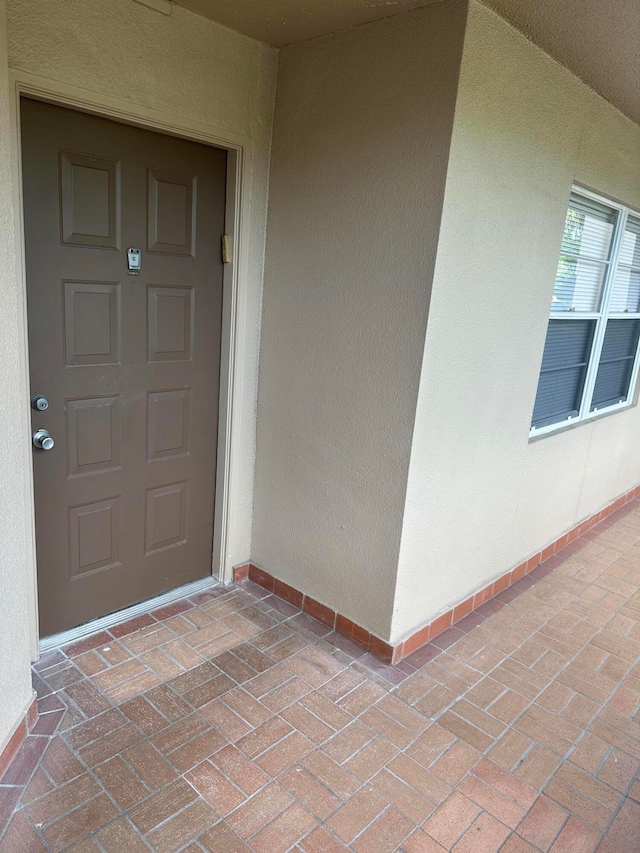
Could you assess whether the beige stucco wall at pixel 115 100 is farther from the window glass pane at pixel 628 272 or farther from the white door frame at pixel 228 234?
the window glass pane at pixel 628 272

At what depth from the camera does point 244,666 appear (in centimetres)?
242

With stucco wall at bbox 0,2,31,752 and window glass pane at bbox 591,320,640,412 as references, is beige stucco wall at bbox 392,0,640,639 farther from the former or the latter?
stucco wall at bbox 0,2,31,752

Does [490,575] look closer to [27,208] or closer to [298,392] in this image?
[298,392]

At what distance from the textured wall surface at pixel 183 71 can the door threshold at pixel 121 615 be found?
238 mm

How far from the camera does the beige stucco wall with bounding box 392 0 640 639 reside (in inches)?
85.4

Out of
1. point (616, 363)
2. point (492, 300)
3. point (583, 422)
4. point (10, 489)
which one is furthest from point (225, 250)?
point (616, 363)

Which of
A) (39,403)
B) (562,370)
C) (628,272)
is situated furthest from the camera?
(628,272)

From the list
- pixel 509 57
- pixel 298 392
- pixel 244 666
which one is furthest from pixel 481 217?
pixel 244 666

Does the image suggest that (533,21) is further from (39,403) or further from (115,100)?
(39,403)

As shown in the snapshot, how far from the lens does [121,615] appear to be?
8.73 ft

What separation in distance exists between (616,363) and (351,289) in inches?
101

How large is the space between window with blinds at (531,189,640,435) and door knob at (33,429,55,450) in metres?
2.40

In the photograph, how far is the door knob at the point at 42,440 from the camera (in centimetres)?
219

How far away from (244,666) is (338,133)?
2.26 metres
